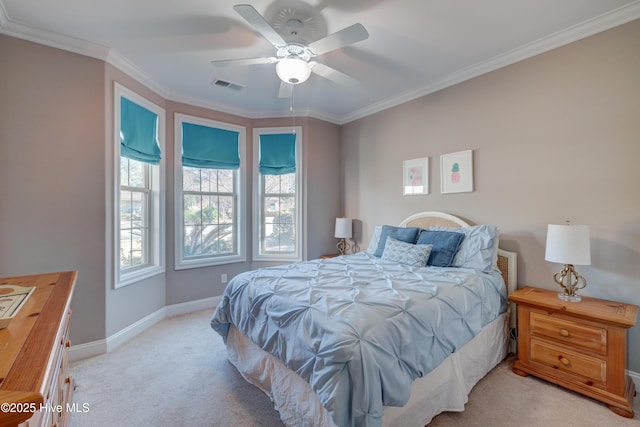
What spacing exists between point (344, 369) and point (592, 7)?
3.02 meters

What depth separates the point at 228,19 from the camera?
2.20 meters

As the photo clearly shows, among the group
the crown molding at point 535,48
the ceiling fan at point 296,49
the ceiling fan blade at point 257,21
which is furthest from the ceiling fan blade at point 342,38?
the crown molding at point 535,48

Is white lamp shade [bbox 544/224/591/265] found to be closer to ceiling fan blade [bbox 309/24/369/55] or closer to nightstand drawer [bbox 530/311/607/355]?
nightstand drawer [bbox 530/311/607/355]

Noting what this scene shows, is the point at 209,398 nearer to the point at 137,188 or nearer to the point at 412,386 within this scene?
the point at 412,386

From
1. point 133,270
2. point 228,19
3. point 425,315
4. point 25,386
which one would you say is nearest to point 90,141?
point 133,270

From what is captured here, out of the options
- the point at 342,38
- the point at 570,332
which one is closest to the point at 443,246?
the point at 570,332

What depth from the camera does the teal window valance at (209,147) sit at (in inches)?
146

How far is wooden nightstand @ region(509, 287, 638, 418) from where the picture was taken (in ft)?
6.04

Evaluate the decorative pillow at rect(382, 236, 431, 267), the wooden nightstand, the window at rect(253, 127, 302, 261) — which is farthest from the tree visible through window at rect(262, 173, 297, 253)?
the wooden nightstand

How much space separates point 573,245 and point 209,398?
9.22 feet

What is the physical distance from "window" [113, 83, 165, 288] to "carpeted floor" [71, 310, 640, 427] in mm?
868

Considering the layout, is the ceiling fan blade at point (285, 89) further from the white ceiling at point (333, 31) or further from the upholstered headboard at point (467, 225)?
the upholstered headboard at point (467, 225)

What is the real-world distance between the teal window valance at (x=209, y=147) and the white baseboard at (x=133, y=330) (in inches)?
71.7

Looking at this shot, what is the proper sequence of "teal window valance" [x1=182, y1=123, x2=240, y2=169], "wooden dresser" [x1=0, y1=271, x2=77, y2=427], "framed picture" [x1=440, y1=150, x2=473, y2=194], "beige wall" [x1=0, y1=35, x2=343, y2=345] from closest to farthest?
1. "wooden dresser" [x1=0, y1=271, x2=77, y2=427]
2. "beige wall" [x1=0, y1=35, x2=343, y2=345]
3. "framed picture" [x1=440, y1=150, x2=473, y2=194]
4. "teal window valance" [x1=182, y1=123, x2=240, y2=169]
